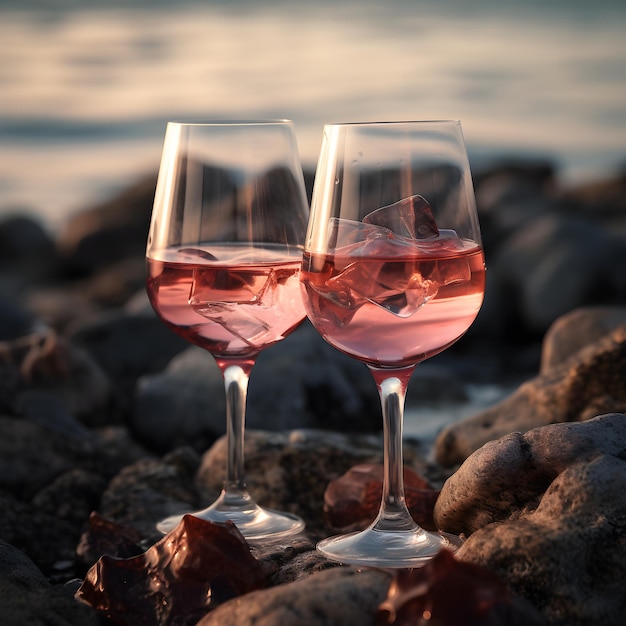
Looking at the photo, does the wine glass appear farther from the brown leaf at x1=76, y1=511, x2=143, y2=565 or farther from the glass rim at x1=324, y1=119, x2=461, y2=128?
the brown leaf at x1=76, y1=511, x2=143, y2=565

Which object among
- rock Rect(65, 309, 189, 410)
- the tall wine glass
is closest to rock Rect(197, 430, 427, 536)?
the tall wine glass

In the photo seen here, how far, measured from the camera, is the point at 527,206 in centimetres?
1203

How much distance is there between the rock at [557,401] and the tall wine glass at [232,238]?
0.97m

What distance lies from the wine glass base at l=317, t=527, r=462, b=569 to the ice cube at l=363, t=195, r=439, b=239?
816mm

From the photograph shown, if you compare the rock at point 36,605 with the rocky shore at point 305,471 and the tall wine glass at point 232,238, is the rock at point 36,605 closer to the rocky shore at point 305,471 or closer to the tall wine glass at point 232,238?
the rocky shore at point 305,471

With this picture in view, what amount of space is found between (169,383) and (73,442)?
106cm

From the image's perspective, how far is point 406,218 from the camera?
2910 millimetres

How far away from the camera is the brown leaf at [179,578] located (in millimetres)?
2688

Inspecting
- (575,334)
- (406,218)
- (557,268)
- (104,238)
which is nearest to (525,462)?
(406,218)

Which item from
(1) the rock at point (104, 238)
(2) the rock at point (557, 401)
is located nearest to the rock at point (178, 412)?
(2) the rock at point (557, 401)

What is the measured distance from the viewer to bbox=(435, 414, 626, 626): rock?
7.88 ft

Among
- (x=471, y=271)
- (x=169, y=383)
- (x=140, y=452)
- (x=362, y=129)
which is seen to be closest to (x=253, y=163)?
(x=362, y=129)

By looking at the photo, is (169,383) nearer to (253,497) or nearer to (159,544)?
(253,497)

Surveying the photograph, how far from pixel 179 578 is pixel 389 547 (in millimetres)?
595
